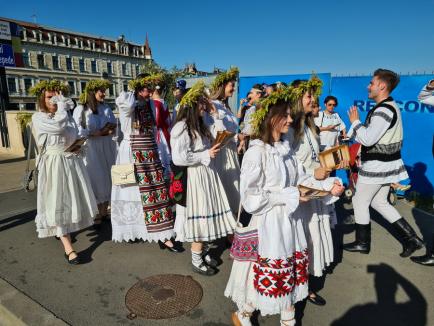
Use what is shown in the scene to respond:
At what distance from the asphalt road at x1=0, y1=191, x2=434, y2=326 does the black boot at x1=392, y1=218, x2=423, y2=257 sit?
16 centimetres

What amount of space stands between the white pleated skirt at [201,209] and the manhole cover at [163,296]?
1.54ft

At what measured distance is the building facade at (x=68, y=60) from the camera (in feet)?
152

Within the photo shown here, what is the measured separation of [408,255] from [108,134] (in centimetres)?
445

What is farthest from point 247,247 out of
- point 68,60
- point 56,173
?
point 68,60

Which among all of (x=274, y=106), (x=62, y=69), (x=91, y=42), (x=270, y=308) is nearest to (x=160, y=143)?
(x=274, y=106)

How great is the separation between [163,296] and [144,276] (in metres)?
0.48

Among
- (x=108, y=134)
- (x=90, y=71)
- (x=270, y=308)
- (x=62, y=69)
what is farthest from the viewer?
(x=90, y=71)

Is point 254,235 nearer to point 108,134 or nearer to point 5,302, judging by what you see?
point 5,302

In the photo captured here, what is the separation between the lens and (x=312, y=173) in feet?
9.86

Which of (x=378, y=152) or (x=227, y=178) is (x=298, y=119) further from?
(x=227, y=178)

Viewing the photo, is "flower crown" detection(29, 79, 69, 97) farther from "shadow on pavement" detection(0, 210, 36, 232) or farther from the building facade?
the building facade

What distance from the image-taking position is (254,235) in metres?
2.28

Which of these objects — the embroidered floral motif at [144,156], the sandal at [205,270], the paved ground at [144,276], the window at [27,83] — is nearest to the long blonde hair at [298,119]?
the paved ground at [144,276]

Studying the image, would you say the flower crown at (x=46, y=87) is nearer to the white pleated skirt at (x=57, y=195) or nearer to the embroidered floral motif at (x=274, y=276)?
the white pleated skirt at (x=57, y=195)
